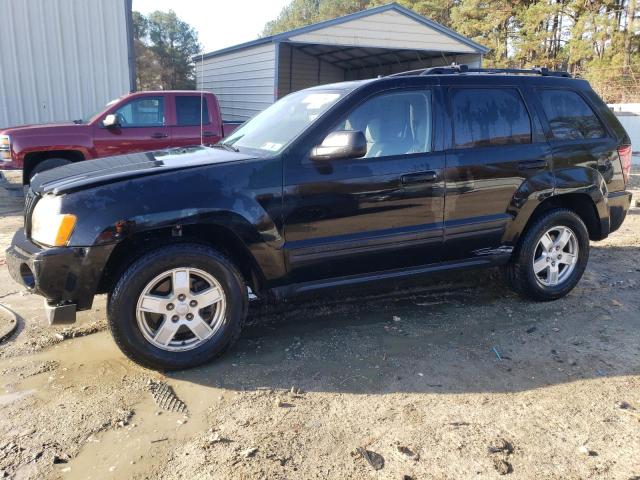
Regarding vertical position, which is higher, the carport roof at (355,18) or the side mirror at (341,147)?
the carport roof at (355,18)

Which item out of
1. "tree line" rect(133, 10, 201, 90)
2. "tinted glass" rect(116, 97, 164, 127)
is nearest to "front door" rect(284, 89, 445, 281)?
"tinted glass" rect(116, 97, 164, 127)

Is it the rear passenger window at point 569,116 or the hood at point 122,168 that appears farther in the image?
the rear passenger window at point 569,116

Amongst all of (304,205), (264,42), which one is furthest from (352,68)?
(304,205)

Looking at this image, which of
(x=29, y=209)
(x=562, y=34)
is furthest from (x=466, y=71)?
(x=562, y=34)

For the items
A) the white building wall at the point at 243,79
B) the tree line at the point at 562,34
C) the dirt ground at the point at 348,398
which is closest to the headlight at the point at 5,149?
the dirt ground at the point at 348,398

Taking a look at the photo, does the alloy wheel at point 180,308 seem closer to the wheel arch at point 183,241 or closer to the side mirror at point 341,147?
the wheel arch at point 183,241

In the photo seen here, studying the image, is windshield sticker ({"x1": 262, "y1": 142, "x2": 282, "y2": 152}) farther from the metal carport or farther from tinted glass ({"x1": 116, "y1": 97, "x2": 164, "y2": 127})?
the metal carport

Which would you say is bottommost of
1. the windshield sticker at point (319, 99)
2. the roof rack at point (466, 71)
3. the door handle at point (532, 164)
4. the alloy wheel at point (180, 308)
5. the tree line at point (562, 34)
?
the alloy wheel at point (180, 308)

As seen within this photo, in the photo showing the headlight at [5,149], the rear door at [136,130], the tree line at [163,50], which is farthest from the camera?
the tree line at [163,50]

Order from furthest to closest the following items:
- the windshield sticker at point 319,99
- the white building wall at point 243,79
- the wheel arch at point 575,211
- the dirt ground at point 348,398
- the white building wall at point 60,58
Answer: the white building wall at point 243,79 < the white building wall at point 60,58 < the wheel arch at point 575,211 < the windshield sticker at point 319,99 < the dirt ground at point 348,398

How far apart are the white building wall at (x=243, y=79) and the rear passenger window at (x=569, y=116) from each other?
8.90m

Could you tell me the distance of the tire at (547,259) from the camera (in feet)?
14.8

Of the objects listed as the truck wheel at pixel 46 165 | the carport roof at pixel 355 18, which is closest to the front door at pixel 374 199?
the truck wheel at pixel 46 165

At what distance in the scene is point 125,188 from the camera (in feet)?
10.4
